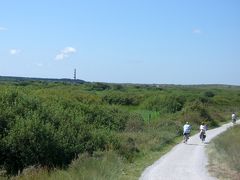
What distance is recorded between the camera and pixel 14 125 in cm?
2473

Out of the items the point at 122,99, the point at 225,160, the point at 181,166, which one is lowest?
the point at 122,99

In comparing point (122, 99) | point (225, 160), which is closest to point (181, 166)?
point (225, 160)

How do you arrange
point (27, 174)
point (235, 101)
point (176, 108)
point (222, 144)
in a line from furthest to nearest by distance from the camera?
point (235, 101), point (176, 108), point (222, 144), point (27, 174)

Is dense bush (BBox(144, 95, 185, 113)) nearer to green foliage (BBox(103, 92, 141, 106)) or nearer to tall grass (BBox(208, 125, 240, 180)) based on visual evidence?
green foliage (BBox(103, 92, 141, 106))

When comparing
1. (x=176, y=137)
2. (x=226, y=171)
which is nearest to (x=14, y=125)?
(x=226, y=171)

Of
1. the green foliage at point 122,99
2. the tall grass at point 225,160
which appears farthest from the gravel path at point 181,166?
the green foliage at point 122,99

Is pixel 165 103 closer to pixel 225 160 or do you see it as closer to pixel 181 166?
pixel 225 160

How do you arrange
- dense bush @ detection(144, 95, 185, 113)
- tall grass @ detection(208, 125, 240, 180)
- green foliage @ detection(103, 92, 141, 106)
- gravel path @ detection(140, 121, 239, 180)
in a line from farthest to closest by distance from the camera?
green foliage @ detection(103, 92, 141, 106) → dense bush @ detection(144, 95, 185, 113) → tall grass @ detection(208, 125, 240, 180) → gravel path @ detection(140, 121, 239, 180)

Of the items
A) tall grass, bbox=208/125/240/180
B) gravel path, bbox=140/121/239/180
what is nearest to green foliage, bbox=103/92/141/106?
gravel path, bbox=140/121/239/180

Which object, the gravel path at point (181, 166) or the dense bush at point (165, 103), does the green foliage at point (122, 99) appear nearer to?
the dense bush at point (165, 103)

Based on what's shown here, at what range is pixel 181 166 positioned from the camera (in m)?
23.0

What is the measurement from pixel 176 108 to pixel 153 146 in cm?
4428

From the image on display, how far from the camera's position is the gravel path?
791 inches

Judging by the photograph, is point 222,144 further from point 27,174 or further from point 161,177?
point 27,174
